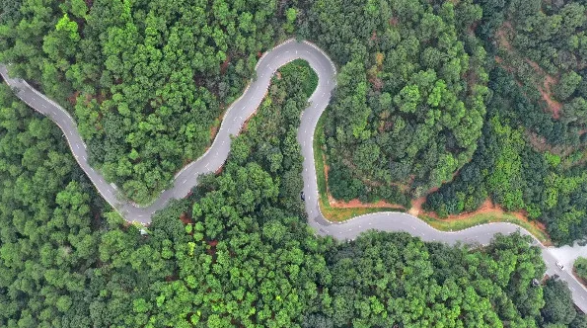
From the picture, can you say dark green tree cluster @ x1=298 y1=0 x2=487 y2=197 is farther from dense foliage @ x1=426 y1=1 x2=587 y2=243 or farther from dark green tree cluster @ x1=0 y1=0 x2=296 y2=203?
dark green tree cluster @ x1=0 y1=0 x2=296 y2=203

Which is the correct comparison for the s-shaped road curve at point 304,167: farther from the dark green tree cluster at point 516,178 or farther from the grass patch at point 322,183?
the dark green tree cluster at point 516,178

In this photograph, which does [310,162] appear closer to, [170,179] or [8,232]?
[170,179]

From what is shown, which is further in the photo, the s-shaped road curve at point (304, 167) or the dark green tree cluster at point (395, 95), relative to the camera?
the dark green tree cluster at point (395, 95)

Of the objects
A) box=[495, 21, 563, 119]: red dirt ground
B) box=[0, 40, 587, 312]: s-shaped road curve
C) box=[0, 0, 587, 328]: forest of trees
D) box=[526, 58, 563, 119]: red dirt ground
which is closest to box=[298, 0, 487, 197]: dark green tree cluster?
box=[0, 0, 587, 328]: forest of trees

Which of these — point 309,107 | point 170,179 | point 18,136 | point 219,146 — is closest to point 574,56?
point 309,107

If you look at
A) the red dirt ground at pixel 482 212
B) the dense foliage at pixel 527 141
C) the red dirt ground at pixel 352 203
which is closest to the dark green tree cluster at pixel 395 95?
the red dirt ground at pixel 352 203

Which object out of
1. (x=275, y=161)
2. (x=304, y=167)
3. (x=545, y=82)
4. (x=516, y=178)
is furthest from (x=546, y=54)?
(x=275, y=161)
